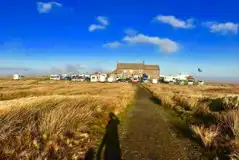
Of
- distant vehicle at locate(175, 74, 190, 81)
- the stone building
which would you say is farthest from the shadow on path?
the stone building

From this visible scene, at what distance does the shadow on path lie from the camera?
7.04 m

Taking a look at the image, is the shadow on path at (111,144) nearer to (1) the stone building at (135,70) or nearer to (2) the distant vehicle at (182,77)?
(2) the distant vehicle at (182,77)

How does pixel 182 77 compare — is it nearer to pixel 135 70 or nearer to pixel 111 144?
pixel 135 70

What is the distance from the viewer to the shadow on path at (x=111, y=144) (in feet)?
23.1

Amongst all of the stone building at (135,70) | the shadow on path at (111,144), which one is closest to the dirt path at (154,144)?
the shadow on path at (111,144)

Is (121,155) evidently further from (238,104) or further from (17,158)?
(238,104)

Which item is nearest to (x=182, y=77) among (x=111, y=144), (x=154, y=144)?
(x=154, y=144)

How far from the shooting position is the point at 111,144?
27.2ft

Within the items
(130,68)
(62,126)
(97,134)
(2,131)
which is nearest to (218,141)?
(97,134)

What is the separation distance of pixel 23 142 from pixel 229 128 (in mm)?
7890

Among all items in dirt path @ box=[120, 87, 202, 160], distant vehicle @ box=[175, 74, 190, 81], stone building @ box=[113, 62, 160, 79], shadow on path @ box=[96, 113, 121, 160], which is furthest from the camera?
stone building @ box=[113, 62, 160, 79]

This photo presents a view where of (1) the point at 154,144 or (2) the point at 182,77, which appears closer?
(1) the point at 154,144

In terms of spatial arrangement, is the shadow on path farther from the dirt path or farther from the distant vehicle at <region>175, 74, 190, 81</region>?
the distant vehicle at <region>175, 74, 190, 81</region>

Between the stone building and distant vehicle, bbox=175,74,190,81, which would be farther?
the stone building
